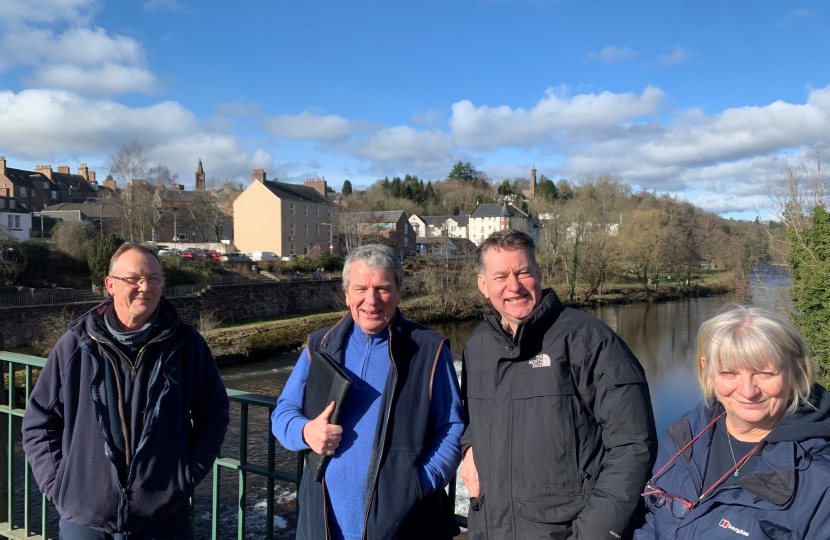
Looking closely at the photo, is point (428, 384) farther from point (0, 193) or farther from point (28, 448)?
point (0, 193)

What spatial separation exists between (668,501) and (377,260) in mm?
1514

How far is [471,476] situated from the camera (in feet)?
7.97

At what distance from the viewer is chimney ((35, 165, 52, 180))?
67938 millimetres

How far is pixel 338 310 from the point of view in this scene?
126 ft

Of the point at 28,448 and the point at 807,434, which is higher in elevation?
the point at 807,434

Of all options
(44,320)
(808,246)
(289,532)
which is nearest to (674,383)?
(808,246)

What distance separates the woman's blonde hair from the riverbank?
19.1 meters

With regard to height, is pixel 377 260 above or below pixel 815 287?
above

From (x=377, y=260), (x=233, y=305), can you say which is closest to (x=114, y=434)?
(x=377, y=260)

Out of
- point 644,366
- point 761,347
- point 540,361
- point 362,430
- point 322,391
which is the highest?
point 761,347

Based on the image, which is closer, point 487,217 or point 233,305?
point 233,305

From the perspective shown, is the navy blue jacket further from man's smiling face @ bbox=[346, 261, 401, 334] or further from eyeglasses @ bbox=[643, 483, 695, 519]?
man's smiling face @ bbox=[346, 261, 401, 334]

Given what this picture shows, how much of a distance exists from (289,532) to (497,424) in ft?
32.5

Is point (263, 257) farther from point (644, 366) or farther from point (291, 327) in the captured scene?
point (644, 366)
